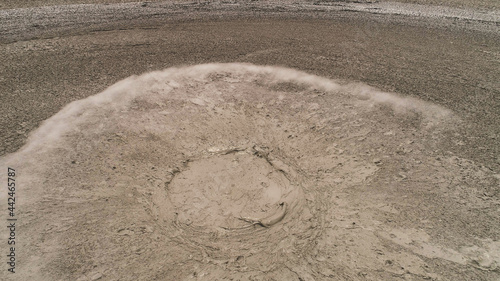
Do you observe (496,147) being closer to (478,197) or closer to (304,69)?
(478,197)

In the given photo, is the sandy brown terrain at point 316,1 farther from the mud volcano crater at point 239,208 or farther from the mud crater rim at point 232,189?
the mud volcano crater at point 239,208

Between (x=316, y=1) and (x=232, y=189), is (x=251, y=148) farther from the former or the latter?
(x=316, y=1)

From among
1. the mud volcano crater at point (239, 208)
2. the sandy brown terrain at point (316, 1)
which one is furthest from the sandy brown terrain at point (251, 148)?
the sandy brown terrain at point (316, 1)

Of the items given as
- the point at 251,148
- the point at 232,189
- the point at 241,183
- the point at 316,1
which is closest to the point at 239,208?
the point at 232,189

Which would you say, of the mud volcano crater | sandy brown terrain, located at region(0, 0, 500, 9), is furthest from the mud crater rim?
sandy brown terrain, located at region(0, 0, 500, 9)

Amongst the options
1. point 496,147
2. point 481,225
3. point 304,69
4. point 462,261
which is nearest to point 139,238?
point 462,261
